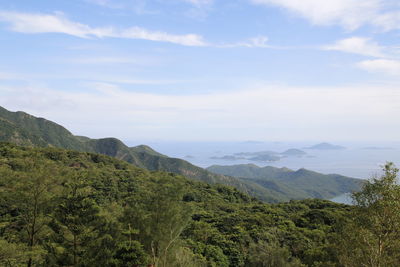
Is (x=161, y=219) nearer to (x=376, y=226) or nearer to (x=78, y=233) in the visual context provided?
(x=78, y=233)

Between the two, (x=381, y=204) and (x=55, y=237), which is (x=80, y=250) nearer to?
(x=55, y=237)

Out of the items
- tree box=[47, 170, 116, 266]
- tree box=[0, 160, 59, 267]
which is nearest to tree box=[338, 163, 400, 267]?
tree box=[47, 170, 116, 266]

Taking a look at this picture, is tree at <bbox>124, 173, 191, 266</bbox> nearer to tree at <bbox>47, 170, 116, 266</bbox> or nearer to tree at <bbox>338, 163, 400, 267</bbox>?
tree at <bbox>47, 170, 116, 266</bbox>

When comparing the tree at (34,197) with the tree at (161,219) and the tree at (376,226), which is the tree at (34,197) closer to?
the tree at (161,219)

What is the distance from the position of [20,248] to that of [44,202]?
4211mm

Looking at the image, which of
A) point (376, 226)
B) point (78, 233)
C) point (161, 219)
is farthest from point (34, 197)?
point (376, 226)

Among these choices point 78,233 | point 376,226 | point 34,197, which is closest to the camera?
point 376,226

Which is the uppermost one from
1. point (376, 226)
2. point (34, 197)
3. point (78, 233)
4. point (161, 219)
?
point (376, 226)

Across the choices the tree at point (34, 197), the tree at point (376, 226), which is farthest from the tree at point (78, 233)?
the tree at point (376, 226)

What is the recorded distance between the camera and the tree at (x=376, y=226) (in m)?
15.6

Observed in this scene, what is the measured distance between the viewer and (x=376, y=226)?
16.1m

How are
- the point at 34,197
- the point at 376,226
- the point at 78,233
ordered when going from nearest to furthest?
the point at 376,226, the point at 34,197, the point at 78,233

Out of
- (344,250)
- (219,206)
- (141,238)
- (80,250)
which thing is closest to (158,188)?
(141,238)

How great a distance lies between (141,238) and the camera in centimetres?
2653
